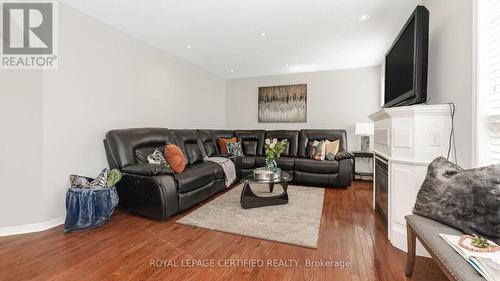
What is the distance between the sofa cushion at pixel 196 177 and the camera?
2.62 metres

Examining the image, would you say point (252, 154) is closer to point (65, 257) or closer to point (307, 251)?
point (307, 251)

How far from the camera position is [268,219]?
248cm

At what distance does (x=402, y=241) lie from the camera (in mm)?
1881

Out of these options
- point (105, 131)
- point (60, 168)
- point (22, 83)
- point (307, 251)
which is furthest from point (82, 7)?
point (307, 251)

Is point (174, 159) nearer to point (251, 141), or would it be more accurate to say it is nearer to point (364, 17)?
point (251, 141)

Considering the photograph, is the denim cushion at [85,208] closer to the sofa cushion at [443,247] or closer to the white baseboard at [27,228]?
the white baseboard at [27,228]

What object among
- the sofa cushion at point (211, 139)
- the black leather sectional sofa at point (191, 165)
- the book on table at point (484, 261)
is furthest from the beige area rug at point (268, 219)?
the sofa cushion at point (211, 139)

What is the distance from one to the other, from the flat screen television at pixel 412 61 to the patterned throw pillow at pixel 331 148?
1746mm

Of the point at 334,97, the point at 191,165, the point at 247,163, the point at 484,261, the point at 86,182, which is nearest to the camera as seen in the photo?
A: the point at 484,261

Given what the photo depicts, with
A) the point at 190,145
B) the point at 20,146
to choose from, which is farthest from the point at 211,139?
the point at 20,146

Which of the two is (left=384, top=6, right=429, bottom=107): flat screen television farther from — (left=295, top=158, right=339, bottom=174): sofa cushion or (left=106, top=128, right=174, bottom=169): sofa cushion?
(left=106, top=128, right=174, bottom=169): sofa cushion

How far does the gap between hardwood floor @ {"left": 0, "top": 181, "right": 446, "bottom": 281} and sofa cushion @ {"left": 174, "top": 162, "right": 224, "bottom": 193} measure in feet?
1.46

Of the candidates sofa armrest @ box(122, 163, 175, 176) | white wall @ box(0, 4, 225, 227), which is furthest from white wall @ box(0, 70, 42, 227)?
sofa armrest @ box(122, 163, 175, 176)

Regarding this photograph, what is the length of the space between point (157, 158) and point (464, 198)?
3022 millimetres
